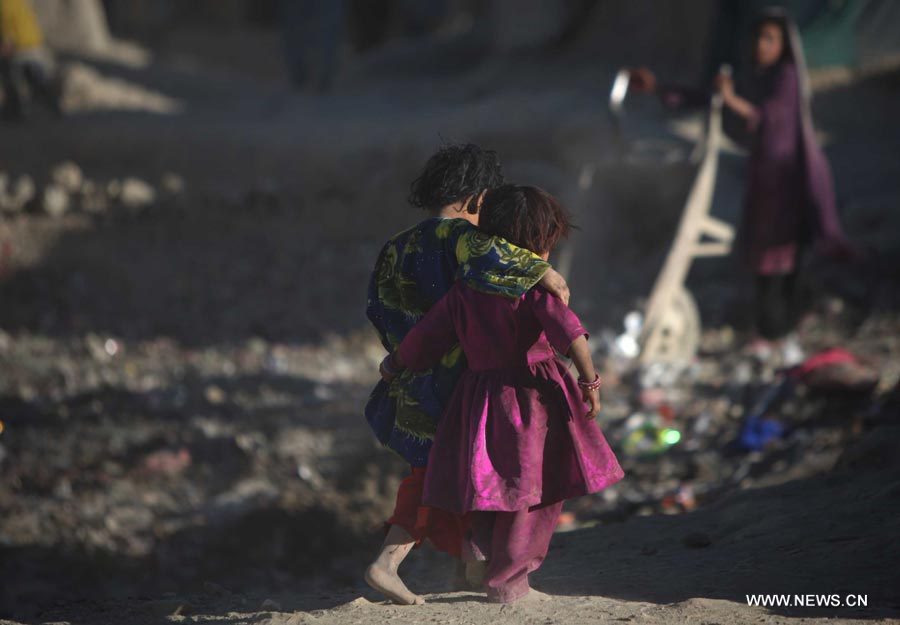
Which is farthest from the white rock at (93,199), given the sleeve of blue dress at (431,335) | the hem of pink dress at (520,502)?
the hem of pink dress at (520,502)

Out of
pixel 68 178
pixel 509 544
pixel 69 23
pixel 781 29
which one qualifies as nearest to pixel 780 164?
pixel 781 29

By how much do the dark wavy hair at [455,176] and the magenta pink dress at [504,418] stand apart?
0.86 ft

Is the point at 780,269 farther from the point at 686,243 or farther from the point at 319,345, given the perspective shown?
the point at 319,345

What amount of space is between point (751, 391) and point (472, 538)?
314 cm

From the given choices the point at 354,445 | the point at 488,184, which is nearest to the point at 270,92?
the point at 354,445

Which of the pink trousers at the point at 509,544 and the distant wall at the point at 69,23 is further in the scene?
the distant wall at the point at 69,23

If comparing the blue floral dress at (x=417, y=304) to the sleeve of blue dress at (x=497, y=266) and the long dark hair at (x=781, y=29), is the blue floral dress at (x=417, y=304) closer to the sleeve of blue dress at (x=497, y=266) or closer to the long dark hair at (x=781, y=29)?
the sleeve of blue dress at (x=497, y=266)

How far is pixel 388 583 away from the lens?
2803 millimetres

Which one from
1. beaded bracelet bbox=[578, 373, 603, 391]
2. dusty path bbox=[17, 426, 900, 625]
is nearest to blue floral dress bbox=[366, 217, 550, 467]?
beaded bracelet bbox=[578, 373, 603, 391]

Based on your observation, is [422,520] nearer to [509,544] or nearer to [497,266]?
[509,544]

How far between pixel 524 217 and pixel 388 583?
97 centimetres

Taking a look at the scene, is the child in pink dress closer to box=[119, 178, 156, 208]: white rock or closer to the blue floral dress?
the blue floral dress

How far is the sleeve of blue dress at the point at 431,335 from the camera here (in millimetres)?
2723

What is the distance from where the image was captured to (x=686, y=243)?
18.1 feet
